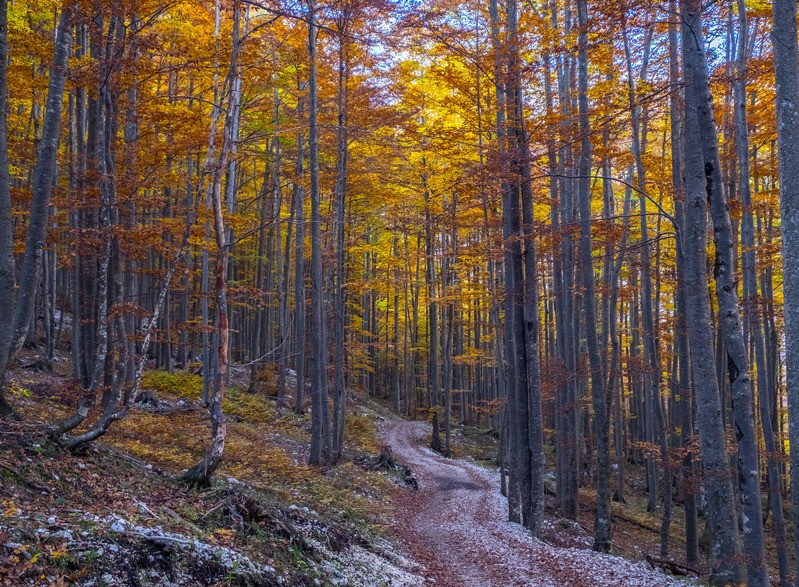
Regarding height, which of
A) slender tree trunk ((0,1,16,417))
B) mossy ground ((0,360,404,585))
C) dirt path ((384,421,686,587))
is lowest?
dirt path ((384,421,686,587))

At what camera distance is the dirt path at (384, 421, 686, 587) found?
8.48 metres

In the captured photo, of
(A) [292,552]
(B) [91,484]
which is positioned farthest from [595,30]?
(B) [91,484]

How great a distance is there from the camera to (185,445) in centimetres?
1087

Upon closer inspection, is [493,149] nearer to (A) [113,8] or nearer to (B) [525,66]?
(B) [525,66]

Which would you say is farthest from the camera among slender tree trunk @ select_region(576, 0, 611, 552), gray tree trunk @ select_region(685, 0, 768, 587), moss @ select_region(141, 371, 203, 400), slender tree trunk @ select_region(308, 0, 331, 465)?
moss @ select_region(141, 371, 203, 400)

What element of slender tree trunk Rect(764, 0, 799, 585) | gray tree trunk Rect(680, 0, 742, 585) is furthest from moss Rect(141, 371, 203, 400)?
slender tree trunk Rect(764, 0, 799, 585)

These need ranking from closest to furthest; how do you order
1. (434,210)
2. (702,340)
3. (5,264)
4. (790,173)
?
(790,173), (5,264), (702,340), (434,210)

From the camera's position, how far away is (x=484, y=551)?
9906 mm

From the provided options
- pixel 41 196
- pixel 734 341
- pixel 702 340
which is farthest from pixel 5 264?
pixel 734 341

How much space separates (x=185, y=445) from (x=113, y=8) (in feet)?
26.0

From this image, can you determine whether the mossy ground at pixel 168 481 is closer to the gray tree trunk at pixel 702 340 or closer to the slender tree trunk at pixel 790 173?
the gray tree trunk at pixel 702 340

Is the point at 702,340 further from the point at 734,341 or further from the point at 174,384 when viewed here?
the point at 174,384

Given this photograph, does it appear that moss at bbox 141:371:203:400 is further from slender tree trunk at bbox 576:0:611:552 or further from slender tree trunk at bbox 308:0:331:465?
slender tree trunk at bbox 576:0:611:552

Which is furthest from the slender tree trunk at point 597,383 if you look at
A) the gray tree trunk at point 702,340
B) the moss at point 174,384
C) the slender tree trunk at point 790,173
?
the moss at point 174,384
